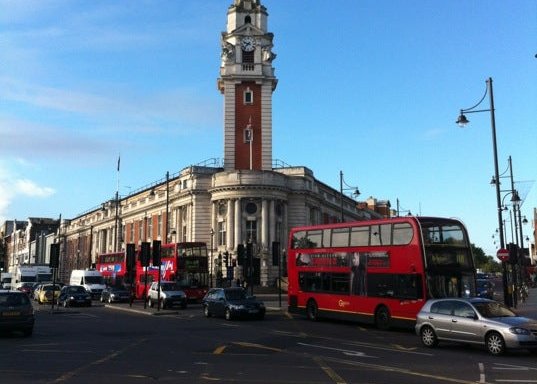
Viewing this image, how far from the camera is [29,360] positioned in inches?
556

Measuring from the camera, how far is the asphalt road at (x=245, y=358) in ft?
37.9

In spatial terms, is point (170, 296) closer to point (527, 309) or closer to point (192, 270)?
point (192, 270)

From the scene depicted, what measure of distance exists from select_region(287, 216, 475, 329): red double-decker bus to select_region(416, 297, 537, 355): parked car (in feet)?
11.8

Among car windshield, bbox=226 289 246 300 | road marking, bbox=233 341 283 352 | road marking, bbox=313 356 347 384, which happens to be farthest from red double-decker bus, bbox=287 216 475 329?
road marking, bbox=313 356 347 384

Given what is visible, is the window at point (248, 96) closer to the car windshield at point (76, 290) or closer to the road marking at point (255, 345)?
the car windshield at point (76, 290)

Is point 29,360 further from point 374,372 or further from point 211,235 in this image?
point 211,235

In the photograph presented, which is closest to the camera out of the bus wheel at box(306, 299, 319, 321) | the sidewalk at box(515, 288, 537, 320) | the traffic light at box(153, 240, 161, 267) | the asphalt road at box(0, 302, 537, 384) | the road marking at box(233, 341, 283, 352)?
the asphalt road at box(0, 302, 537, 384)

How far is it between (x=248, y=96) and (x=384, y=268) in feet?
162

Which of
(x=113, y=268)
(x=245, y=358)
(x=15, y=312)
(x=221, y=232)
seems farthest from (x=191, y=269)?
(x=245, y=358)

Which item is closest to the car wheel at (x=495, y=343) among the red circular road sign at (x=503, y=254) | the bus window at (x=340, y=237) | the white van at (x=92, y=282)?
the bus window at (x=340, y=237)

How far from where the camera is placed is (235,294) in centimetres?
2970

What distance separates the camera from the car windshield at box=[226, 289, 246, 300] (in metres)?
29.3

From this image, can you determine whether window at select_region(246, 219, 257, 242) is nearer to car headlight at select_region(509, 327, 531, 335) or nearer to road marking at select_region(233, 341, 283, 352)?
road marking at select_region(233, 341, 283, 352)

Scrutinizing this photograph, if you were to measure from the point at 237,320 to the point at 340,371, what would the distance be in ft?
55.2
